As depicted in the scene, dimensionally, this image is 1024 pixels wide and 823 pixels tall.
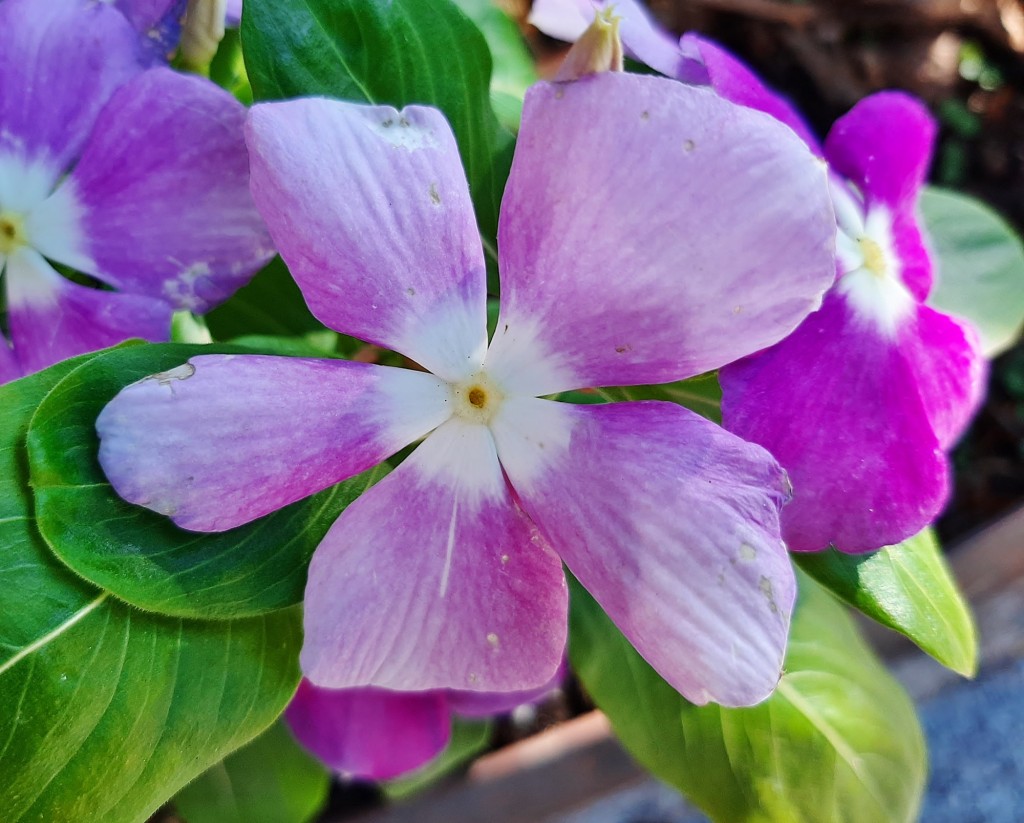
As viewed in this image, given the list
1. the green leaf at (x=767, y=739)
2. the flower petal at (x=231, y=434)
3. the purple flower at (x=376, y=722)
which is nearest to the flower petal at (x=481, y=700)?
the purple flower at (x=376, y=722)

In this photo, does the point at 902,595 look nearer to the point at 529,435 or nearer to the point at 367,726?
the point at 529,435

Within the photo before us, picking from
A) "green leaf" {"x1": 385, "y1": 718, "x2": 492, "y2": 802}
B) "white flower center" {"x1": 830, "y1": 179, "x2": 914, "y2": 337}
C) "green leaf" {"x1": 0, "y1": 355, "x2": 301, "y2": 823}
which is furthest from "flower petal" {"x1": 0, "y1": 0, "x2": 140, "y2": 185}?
"green leaf" {"x1": 385, "y1": 718, "x2": 492, "y2": 802}

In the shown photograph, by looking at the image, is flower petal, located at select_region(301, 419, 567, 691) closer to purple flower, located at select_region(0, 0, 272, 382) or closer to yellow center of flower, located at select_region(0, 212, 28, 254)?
purple flower, located at select_region(0, 0, 272, 382)

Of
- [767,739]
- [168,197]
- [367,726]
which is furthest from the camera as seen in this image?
[367,726]

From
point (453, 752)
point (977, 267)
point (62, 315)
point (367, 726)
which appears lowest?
point (453, 752)

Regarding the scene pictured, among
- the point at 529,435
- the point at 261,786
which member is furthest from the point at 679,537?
the point at 261,786

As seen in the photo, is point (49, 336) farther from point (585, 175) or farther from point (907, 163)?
point (907, 163)
